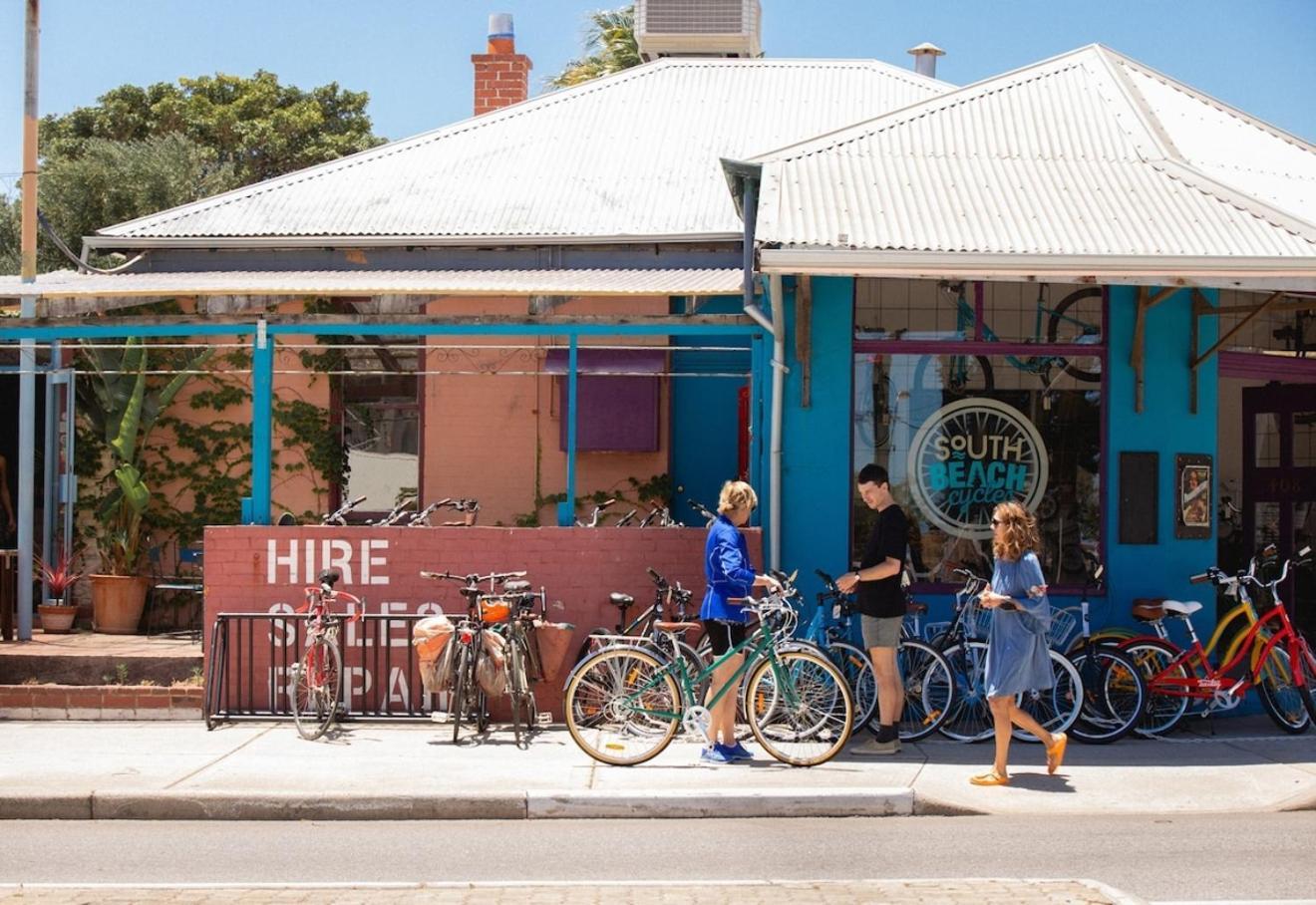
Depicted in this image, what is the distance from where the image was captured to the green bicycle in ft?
32.7

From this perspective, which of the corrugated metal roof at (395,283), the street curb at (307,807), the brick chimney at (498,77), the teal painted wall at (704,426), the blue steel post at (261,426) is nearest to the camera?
the street curb at (307,807)

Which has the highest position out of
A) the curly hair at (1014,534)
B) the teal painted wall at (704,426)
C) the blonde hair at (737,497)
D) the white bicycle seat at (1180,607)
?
the teal painted wall at (704,426)

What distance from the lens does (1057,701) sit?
11055 millimetres

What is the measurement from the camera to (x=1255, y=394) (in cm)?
1439

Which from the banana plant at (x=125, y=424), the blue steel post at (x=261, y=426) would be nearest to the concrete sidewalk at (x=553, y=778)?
the blue steel post at (x=261, y=426)

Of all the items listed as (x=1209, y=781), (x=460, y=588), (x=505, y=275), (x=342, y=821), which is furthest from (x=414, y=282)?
(x=1209, y=781)

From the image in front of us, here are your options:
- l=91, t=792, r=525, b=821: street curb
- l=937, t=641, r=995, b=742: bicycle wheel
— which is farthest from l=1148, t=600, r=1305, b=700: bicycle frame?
l=91, t=792, r=525, b=821: street curb

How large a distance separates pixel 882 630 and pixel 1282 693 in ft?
10.3

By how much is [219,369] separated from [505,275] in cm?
373

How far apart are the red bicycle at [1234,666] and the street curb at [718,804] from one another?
2949 millimetres

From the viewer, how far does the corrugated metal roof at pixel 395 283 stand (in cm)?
1212

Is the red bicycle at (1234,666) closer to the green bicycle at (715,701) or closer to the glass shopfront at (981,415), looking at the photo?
the glass shopfront at (981,415)

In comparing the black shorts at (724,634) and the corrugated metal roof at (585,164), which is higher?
the corrugated metal roof at (585,164)

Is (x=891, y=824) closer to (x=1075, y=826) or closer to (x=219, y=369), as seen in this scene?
(x=1075, y=826)
